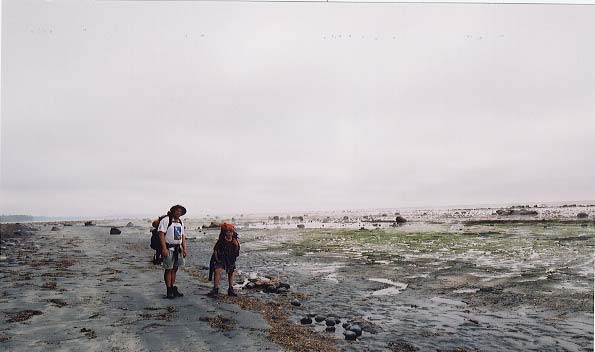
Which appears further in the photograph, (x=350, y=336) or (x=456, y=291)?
(x=456, y=291)

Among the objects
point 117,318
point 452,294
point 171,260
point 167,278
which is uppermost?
point 171,260

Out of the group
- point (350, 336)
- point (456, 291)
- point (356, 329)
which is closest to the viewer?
point (350, 336)

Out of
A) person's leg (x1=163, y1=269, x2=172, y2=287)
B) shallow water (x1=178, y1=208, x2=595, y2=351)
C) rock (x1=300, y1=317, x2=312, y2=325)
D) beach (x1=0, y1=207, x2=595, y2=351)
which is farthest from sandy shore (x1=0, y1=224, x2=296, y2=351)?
shallow water (x1=178, y1=208, x2=595, y2=351)

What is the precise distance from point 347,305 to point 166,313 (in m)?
5.19

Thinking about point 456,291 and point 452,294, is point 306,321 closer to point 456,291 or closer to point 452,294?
point 452,294

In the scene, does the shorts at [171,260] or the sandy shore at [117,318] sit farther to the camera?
the shorts at [171,260]

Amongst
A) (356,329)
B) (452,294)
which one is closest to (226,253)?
(356,329)

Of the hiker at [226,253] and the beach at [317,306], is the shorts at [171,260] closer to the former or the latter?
the beach at [317,306]

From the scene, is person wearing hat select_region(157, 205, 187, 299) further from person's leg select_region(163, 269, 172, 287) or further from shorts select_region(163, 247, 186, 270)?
person's leg select_region(163, 269, 172, 287)

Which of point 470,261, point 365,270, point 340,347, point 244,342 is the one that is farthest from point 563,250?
point 244,342

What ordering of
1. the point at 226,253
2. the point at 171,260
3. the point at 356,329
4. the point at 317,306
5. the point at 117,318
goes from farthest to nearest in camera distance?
the point at 226,253 → the point at 317,306 → the point at 171,260 → the point at 117,318 → the point at 356,329

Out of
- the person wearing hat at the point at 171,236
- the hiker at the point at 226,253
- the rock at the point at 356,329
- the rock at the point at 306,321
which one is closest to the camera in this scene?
the rock at the point at 356,329

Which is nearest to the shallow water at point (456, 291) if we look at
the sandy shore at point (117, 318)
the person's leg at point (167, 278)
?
the sandy shore at point (117, 318)

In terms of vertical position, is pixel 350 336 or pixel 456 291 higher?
pixel 350 336
